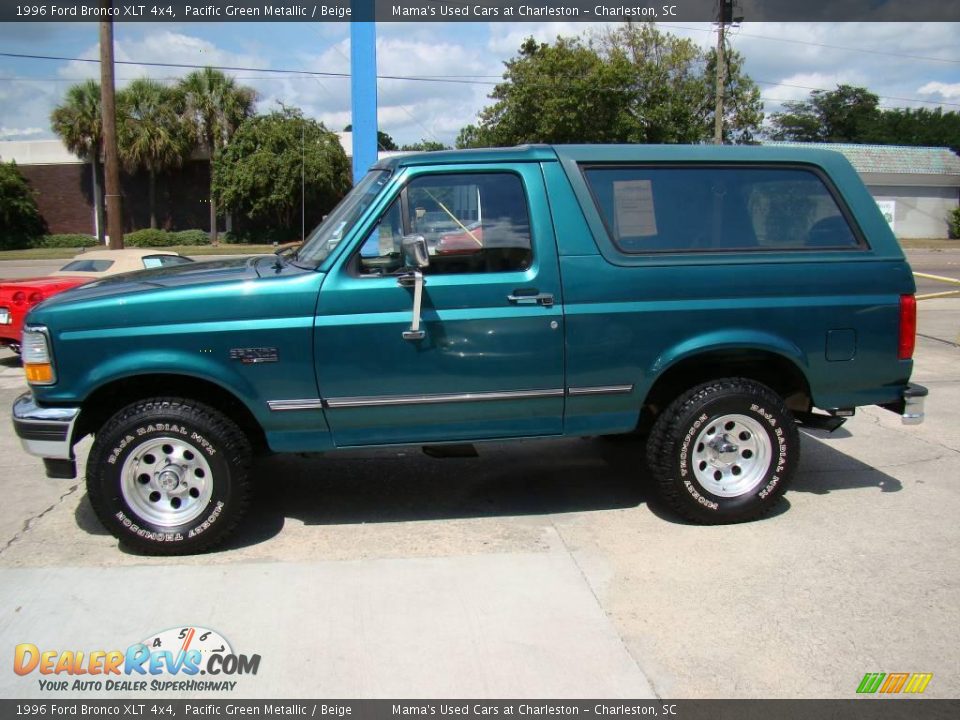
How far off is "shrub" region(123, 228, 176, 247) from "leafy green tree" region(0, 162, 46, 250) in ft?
20.9

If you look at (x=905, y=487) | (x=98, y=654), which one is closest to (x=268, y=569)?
(x=98, y=654)

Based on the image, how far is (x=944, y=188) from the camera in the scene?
1759 inches

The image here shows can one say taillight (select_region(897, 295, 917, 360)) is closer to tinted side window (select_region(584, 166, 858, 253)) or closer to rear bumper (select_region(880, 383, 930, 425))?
rear bumper (select_region(880, 383, 930, 425))

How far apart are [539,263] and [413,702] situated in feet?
7.61

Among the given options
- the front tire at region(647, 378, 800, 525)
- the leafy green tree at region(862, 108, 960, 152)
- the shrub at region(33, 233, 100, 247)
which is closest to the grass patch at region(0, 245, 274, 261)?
the shrub at region(33, 233, 100, 247)

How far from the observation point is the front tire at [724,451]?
457 cm

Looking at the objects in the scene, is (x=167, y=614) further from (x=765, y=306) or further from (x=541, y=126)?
(x=541, y=126)

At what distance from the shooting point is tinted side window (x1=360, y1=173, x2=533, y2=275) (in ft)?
14.2

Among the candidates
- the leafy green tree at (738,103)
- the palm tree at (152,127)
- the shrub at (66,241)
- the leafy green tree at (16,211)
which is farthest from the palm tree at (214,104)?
the leafy green tree at (738,103)

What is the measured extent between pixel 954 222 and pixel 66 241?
4619 cm

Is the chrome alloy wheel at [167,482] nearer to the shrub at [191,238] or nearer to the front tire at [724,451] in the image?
the front tire at [724,451]

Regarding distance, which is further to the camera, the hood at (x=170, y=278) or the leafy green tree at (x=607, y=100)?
the leafy green tree at (x=607, y=100)

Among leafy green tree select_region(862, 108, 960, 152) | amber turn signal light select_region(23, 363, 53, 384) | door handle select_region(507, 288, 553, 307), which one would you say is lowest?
amber turn signal light select_region(23, 363, 53, 384)

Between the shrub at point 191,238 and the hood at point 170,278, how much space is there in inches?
1380
